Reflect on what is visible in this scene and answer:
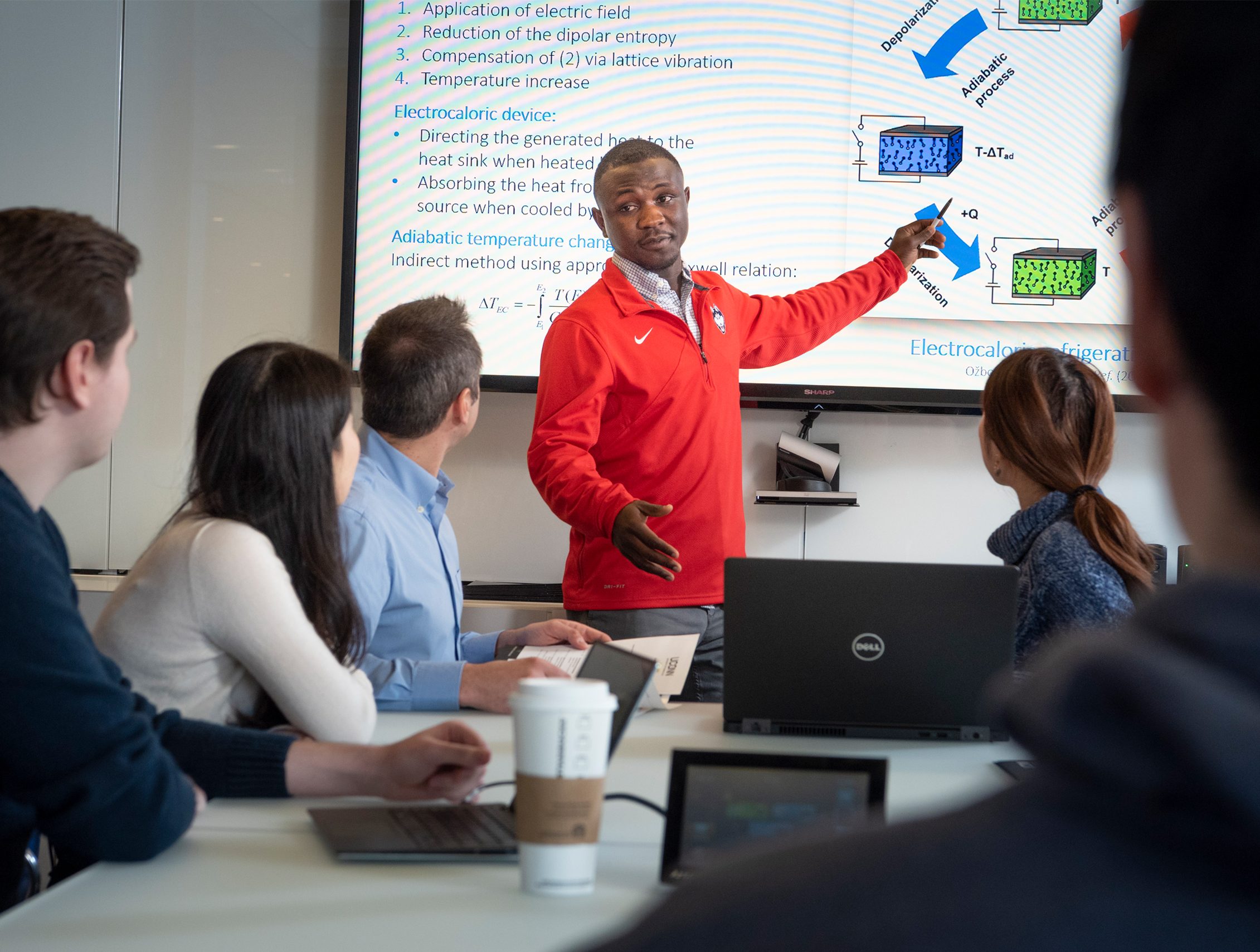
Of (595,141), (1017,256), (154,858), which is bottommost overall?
(154,858)

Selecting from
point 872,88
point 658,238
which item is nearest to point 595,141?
point 658,238

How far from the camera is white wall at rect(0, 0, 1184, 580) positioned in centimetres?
337

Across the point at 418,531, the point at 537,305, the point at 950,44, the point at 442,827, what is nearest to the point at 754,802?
the point at 442,827

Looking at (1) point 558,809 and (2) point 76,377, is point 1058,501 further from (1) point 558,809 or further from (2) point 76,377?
(2) point 76,377

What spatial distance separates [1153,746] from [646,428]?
2.53 metres

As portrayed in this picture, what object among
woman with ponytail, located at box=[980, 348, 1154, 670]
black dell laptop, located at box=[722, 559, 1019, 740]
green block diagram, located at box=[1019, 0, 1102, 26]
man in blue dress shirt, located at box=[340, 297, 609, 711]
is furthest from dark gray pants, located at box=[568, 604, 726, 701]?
green block diagram, located at box=[1019, 0, 1102, 26]

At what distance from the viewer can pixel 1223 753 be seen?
25cm

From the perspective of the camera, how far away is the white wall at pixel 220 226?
11.1 feet

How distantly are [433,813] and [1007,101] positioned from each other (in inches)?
112

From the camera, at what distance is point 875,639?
1.59 m

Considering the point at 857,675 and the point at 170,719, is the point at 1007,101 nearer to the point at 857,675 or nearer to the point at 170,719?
the point at 857,675

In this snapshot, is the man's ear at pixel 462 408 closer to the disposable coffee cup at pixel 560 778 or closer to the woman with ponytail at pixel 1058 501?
the woman with ponytail at pixel 1058 501

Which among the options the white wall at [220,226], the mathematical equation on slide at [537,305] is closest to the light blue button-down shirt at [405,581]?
the mathematical equation on slide at [537,305]

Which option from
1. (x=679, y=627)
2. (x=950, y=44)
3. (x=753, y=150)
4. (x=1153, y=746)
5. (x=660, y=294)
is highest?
(x=950, y=44)
